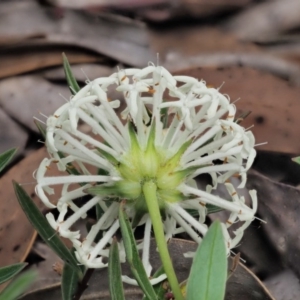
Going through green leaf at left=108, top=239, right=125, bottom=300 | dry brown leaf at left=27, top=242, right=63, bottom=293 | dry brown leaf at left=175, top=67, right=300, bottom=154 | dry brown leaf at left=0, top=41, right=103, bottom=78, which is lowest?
dry brown leaf at left=27, top=242, right=63, bottom=293

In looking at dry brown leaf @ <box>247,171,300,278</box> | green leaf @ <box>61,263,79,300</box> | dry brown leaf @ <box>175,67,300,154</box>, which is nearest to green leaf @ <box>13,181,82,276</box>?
green leaf @ <box>61,263,79,300</box>

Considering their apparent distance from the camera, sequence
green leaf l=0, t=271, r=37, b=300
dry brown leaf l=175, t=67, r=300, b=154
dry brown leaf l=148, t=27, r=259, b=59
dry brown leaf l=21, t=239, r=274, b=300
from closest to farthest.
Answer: green leaf l=0, t=271, r=37, b=300 → dry brown leaf l=21, t=239, r=274, b=300 → dry brown leaf l=175, t=67, r=300, b=154 → dry brown leaf l=148, t=27, r=259, b=59

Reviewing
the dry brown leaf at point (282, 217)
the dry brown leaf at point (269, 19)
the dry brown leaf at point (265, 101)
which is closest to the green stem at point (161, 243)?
the dry brown leaf at point (282, 217)

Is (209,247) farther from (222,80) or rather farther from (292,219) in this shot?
(222,80)

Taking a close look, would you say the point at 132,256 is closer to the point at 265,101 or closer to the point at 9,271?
the point at 9,271

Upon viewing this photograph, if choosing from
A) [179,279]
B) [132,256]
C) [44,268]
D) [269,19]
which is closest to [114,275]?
[132,256]

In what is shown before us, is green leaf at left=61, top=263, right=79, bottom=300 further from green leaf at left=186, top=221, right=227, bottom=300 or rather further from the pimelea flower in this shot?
green leaf at left=186, top=221, right=227, bottom=300

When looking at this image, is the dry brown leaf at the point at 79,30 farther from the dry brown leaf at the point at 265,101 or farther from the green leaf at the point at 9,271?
the green leaf at the point at 9,271
